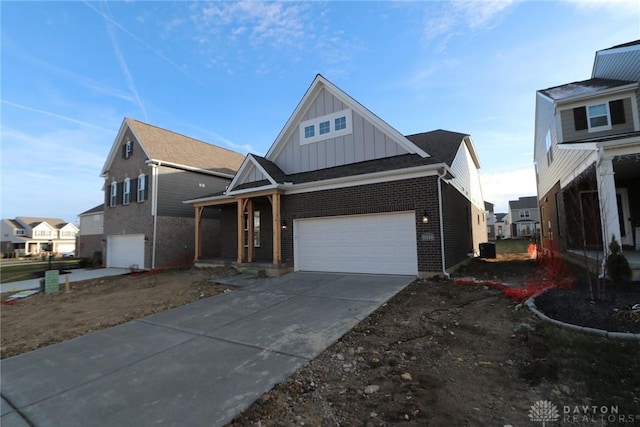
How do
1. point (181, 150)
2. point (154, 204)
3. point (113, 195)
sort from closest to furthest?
1. point (154, 204)
2. point (181, 150)
3. point (113, 195)

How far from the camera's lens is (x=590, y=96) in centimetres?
1180

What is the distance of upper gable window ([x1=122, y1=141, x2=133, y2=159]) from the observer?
19.4m

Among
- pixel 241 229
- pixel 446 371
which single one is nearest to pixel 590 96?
pixel 446 371

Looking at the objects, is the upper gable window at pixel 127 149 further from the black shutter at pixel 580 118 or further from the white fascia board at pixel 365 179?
the black shutter at pixel 580 118

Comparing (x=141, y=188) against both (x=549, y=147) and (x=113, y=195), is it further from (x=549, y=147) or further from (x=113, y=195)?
(x=549, y=147)

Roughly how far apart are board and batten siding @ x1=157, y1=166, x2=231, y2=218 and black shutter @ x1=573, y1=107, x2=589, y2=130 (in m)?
20.1

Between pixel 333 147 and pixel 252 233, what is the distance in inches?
204

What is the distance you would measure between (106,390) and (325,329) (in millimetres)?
3183

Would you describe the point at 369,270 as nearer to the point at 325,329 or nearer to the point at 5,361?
the point at 325,329

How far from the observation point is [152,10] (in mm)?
10281

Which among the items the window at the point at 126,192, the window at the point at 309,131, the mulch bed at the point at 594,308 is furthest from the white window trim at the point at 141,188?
Result: the mulch bed at the point at 594,308

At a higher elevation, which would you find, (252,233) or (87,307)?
(252,233)

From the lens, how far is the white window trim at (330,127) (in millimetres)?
11969

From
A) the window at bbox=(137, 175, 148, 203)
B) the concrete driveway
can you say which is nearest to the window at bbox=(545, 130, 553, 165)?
the concrete driveway
